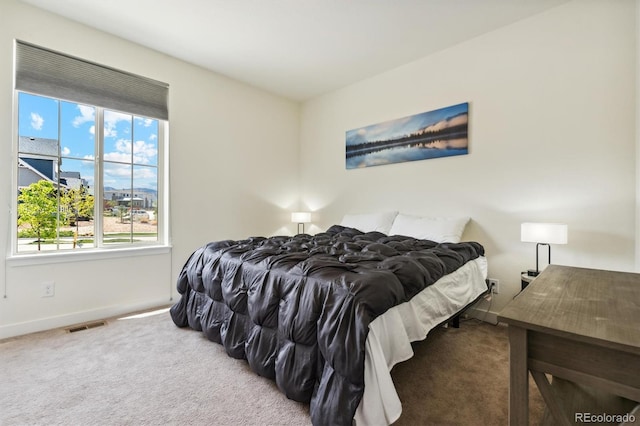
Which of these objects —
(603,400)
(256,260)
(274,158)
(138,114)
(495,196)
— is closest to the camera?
(603,400)

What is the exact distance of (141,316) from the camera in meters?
2.79

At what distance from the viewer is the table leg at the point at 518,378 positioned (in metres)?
0.78

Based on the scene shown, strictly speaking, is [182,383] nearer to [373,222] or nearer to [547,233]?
[373,222]

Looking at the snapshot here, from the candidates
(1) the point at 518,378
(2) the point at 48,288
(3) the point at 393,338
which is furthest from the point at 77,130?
(1) the point at 518,378

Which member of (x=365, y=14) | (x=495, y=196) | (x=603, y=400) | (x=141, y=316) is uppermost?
(x=365, y=14)

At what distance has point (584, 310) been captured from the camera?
843 mm

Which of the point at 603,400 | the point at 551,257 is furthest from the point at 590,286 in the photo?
the point at 551,257

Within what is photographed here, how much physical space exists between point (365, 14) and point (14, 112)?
122 inches

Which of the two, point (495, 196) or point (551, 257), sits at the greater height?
point (495, 196)

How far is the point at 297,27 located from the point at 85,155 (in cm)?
238

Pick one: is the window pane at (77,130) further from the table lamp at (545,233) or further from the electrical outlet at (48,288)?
the table lamp at (545,233)

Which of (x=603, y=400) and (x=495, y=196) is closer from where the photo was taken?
(x=603, y=400)

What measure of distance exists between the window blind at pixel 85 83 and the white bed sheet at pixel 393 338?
3168 millimetres

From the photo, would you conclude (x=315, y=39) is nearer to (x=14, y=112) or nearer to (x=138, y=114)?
(x=138, y=114)
